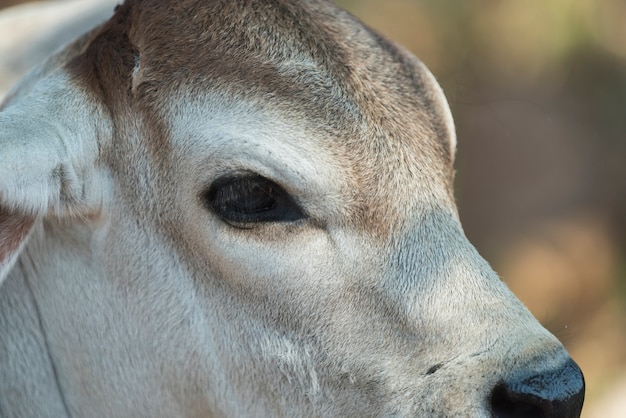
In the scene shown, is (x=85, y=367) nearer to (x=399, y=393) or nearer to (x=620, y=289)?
(x=399, y=393)

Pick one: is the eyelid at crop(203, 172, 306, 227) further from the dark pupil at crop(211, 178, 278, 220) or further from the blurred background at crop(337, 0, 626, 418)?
the blurred background at crop(337, 0, 626, 418)

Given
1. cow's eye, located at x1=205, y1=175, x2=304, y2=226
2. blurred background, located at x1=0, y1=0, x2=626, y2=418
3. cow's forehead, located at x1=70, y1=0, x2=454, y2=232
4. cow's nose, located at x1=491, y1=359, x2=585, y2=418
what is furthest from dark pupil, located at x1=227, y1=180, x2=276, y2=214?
blurred background, located at x1=0, y1=0, x2=626, y2=418

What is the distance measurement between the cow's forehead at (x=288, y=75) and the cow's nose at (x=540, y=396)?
1.96ft

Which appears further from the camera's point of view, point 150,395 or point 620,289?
point 620,289

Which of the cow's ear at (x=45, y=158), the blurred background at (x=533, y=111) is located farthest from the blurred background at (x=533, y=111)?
the cow's ear at (x=45, y=158)

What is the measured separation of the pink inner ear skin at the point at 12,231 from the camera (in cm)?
275

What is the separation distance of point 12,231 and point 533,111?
559 centimetres

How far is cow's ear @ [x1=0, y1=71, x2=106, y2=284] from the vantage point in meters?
2.66

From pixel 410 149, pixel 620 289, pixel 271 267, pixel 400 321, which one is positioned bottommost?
pixel 620 289

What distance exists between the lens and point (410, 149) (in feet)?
9.33

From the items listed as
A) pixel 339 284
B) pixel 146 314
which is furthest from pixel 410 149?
pixel 146 314

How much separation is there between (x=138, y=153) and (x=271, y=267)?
57 cm

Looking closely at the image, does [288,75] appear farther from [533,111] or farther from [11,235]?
[533,111]

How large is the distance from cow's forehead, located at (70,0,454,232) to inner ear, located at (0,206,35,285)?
17.6 inches
